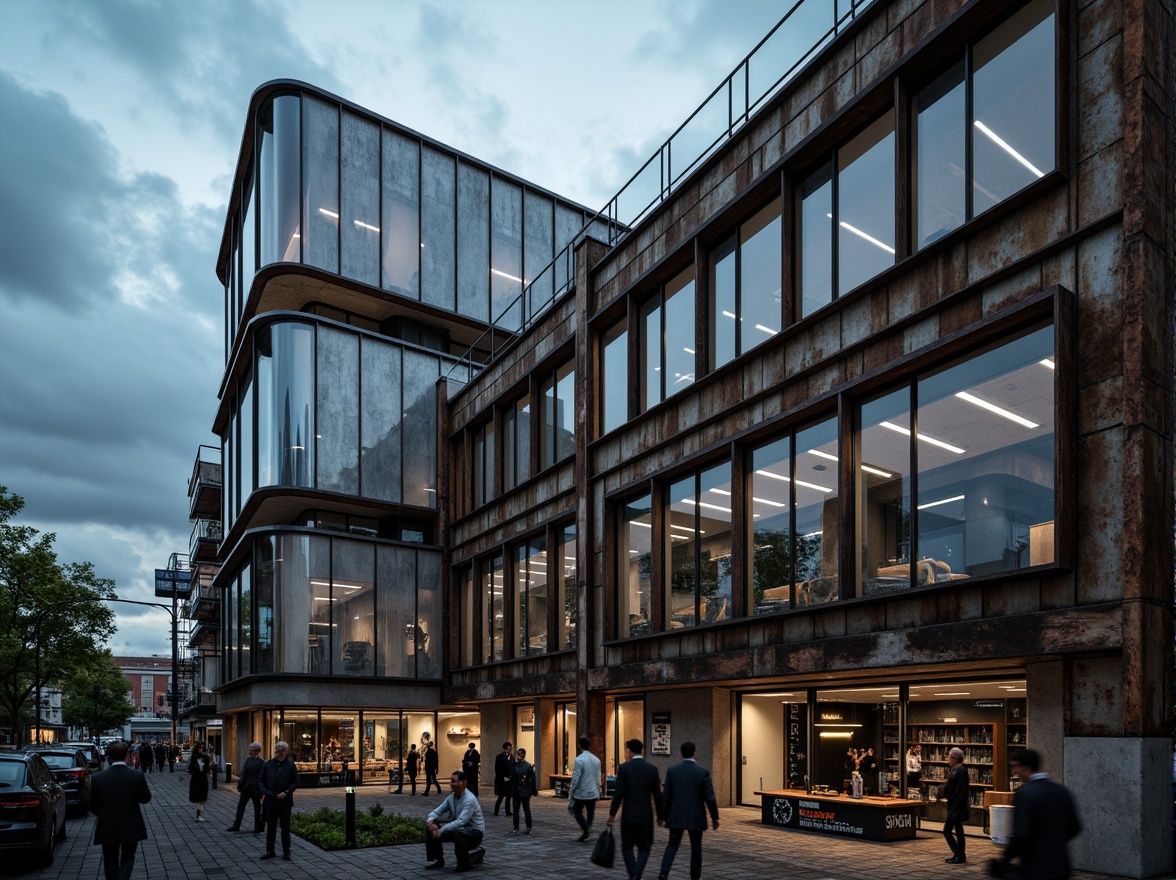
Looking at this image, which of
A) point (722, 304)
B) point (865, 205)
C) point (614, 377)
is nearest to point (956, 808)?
point (865, 205)

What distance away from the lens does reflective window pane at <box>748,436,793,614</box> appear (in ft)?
61.8

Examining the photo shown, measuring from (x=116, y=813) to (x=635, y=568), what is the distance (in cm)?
1440

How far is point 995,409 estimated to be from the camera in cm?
1452

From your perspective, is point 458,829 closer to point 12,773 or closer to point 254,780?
point 12,773

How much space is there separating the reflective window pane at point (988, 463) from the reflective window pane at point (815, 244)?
10.9ft

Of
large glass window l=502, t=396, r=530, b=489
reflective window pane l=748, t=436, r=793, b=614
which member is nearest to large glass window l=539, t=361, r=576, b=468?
large glass window l=502, t=396, r=530, b=489

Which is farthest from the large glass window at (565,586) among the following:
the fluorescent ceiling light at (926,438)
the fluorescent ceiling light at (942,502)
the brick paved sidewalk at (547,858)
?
the fluorescent ceiling light at (942,502)

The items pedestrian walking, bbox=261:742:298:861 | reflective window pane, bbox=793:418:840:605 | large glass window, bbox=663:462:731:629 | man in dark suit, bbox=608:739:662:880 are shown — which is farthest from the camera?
large glass window, bbox=663:462:731:629

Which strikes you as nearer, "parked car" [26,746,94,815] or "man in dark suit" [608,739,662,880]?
"man in dark suit" [608,739,662,880]

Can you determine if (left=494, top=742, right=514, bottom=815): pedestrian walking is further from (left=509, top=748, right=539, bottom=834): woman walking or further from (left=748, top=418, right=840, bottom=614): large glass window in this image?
(left=748, top=418, right=840, bottom=614): large glass window

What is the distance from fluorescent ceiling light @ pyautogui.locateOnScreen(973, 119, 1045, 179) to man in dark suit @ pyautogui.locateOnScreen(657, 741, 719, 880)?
927cm

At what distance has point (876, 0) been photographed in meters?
16.8

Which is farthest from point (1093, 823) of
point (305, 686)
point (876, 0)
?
point (305, 686)

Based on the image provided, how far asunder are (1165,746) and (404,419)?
2824 centimetres
